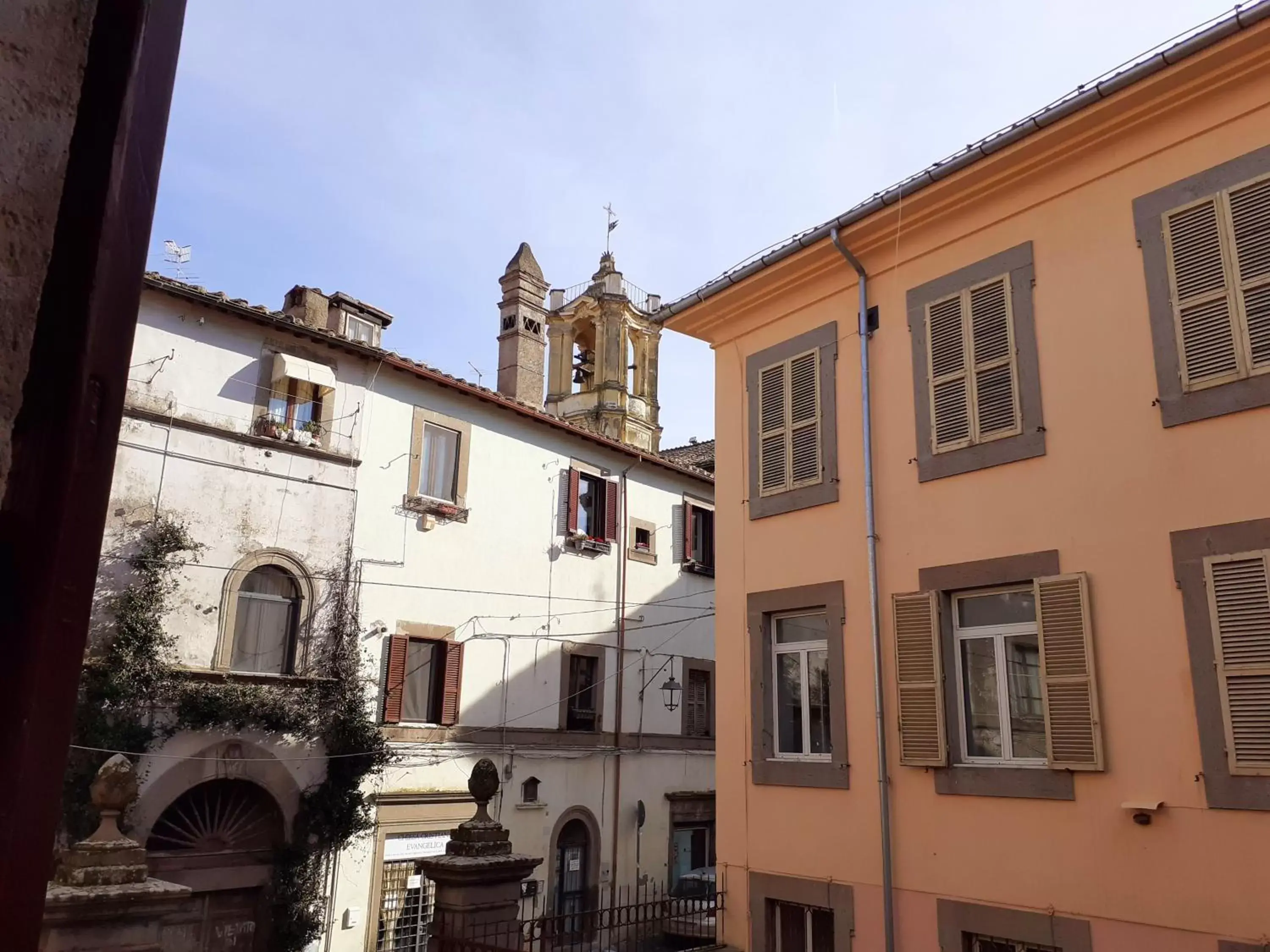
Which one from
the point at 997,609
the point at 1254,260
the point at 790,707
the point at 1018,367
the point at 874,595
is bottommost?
the point at 790,707

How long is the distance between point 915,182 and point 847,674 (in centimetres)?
464

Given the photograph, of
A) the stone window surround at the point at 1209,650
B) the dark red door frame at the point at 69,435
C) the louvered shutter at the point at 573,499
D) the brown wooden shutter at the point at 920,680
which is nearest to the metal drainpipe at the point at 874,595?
the brown wooden shutter at the point at 920,680

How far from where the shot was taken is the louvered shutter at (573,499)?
22.2 meters

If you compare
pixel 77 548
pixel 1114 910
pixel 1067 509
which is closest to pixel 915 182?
pixel 1067 509

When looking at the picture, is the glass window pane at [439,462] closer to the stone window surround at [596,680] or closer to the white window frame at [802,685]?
the stone window surround at [596,680]

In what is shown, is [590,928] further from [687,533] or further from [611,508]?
[687,533]

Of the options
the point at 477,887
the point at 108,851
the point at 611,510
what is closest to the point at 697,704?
the point at 611,510

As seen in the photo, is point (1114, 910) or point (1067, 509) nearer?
point (1114, 910)

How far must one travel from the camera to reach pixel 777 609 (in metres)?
10.6

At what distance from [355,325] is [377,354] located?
8.18 ft

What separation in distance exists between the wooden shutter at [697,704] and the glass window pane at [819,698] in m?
14.3

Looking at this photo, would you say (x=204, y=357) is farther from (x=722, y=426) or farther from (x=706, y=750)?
(x=706, y=750)

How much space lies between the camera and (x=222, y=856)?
15906mm

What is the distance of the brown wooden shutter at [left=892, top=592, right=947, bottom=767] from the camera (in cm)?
877
